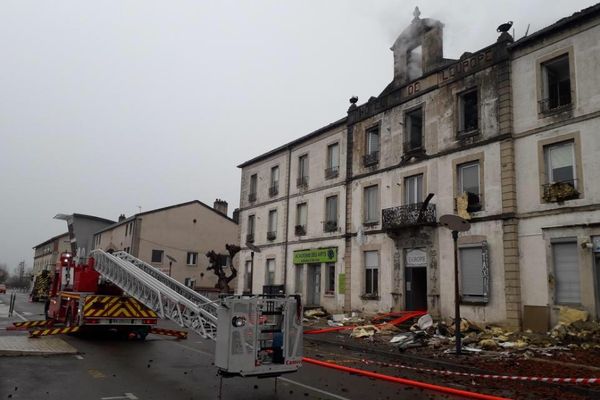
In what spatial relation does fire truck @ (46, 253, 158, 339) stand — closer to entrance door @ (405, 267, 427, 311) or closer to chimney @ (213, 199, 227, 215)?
entrance door @ (405, 267, 427, 311)

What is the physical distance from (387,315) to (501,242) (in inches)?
226

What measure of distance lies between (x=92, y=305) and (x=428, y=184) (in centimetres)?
1402

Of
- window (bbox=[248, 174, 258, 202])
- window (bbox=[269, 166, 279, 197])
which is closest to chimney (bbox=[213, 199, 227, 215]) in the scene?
window (bbox=[248, 174, 258, 202])

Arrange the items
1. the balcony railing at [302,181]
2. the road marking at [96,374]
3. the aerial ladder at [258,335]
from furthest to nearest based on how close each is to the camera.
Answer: the balcony railing at [302,181]
the road marking at [96,374]
the aerial ladder at [258,335]

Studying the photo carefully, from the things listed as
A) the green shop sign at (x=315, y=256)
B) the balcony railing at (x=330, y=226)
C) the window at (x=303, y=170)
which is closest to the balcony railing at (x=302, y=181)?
the window at (x=303, y=170)

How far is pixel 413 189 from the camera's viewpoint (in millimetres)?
22266

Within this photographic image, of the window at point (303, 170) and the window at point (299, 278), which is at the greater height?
the window at point (303, 170)

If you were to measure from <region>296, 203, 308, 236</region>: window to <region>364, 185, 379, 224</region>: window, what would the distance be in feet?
17.2

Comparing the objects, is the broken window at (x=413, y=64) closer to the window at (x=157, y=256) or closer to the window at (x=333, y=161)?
the window at (x=333, y=161)

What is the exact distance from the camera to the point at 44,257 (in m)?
94.9

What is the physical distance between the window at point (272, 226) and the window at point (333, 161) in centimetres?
595

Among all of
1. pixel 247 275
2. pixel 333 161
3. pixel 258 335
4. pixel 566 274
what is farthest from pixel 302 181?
pixel 258 335

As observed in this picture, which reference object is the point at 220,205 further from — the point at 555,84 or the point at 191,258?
the point at 555,84

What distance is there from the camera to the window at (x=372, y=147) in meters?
24.7
